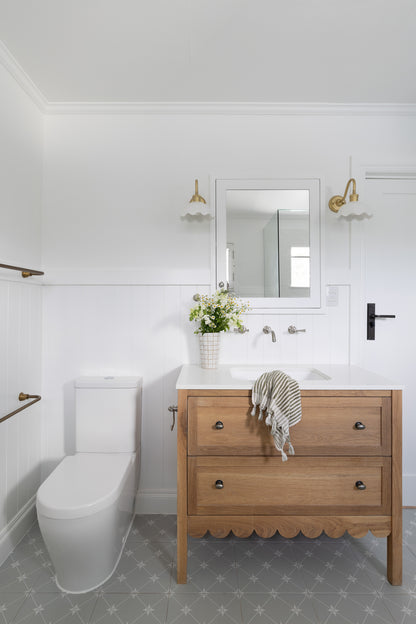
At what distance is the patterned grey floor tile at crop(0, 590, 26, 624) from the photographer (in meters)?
1.37

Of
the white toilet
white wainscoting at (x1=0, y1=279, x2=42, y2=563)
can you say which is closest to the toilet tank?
the white toilet

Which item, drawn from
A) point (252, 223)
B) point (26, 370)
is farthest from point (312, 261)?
point (26, 370)

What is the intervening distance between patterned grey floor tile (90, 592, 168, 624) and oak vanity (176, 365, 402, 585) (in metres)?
0.16

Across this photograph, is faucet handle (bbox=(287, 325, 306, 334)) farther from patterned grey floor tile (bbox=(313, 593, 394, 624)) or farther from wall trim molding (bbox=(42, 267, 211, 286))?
patterned grey floor tile (bbox=(313, 593, 394, 624))

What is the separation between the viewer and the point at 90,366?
7.04 ft

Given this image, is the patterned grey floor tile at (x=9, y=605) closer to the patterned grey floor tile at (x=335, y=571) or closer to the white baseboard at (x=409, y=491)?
the patterned grey floor tile at (x=335, y=571)

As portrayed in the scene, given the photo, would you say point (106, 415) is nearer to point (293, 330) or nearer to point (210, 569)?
point (210, 569)

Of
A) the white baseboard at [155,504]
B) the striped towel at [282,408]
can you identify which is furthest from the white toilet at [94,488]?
the striped towel at [282,408]

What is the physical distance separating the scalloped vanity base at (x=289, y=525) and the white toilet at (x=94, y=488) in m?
0.37

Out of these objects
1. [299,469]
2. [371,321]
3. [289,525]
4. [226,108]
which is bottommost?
[289,525]

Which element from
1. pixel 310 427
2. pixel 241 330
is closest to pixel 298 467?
pixel 310 427

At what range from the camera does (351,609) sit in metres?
1.42

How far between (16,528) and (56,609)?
545 mm

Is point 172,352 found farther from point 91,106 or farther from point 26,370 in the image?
point 91,106
